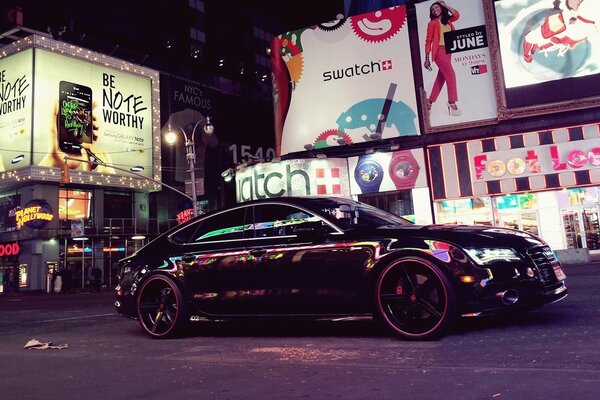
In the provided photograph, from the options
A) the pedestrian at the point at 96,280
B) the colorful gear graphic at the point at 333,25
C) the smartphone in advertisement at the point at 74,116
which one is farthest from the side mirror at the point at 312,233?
the smartphone in advertisement at the point at 74,116

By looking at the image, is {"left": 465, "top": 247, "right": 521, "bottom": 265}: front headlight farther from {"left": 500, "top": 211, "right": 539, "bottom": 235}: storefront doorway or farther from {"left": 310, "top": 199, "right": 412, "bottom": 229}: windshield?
{"left": 500, "top": 211, "right": 539, "bottom": 235}: storefront doorway

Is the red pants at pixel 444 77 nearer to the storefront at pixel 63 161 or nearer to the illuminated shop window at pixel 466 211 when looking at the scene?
the illuminated shop window at pixel 466 211

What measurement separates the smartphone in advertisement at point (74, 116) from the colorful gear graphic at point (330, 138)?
1930 cm

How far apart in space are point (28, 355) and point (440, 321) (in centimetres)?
409

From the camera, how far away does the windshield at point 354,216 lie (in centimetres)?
492

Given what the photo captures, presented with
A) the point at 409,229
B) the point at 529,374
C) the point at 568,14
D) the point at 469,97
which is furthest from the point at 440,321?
the point at 568,14

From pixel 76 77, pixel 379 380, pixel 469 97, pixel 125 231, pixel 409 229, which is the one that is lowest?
pixel 379 380

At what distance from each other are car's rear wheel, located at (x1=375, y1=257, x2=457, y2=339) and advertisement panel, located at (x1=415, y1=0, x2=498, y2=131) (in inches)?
872

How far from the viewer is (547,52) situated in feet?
77.6

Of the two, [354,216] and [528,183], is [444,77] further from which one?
[354,216]

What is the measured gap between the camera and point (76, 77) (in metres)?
37.8

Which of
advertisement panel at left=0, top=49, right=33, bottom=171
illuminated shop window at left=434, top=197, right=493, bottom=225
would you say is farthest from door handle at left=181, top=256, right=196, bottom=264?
advertisement panel at left=0, top=49, right=33, bottom=171

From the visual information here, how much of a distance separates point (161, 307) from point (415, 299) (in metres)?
2.97

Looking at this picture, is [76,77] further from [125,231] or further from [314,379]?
[314,379]
